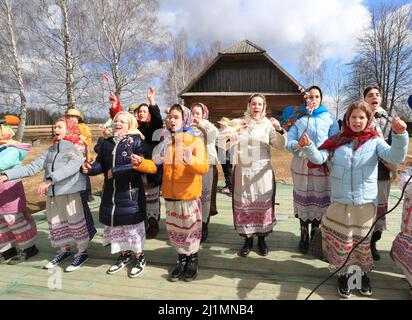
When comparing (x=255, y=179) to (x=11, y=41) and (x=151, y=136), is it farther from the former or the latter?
(x=11, y=41)

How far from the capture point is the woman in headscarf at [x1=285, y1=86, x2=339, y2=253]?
3.02m

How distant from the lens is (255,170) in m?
3.09

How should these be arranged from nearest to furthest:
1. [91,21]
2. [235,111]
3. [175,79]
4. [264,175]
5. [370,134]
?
[370,134] < [264,175] < [91,21] < [235,111] < [175,79]

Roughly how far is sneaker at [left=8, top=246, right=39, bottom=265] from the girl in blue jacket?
343 centimetres

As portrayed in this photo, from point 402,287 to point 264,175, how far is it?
1641 mm

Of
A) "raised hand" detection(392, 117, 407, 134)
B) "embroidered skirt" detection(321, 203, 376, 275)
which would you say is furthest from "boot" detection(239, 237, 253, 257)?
"raised hand" detection(392, 117, 407, 134)

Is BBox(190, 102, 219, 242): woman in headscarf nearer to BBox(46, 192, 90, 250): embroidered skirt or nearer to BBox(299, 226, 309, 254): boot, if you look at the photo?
BBox(299, 226, 309, 254): boot

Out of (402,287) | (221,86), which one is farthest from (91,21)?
(402,287)

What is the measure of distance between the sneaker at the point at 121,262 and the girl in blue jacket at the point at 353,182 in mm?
2153

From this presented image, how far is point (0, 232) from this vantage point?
10.9 feet

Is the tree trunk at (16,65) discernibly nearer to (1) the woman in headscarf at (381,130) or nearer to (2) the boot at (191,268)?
(2) the boot at (191,268)
